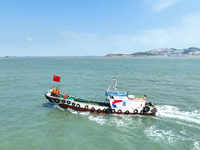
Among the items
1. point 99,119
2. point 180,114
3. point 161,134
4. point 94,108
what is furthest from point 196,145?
point 94,108

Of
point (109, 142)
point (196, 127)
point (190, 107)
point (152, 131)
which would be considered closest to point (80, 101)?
point (109, 142)

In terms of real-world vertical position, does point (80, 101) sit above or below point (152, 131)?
above

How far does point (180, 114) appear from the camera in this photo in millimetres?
22891

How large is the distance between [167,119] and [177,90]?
17349 millimetres

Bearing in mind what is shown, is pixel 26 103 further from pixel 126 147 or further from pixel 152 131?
pixel 152 131

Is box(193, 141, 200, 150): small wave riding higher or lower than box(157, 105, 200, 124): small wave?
lower

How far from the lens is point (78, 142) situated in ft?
51.8

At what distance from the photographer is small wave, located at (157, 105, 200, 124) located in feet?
69.9

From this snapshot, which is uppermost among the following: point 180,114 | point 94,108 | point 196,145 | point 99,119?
point 94,108

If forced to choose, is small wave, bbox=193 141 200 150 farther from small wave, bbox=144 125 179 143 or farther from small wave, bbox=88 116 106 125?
small wave, bbox=88 116 106 125

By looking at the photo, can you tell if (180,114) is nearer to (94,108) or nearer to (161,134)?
(161,134)

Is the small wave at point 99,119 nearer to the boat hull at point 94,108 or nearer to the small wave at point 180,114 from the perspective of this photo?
the boat hull at point 94,108

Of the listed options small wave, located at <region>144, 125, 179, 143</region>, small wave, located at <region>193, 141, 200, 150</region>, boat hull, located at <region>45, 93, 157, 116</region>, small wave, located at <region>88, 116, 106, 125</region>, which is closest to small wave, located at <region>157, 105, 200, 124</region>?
boat hull, located at <region>45, 93, 157, 116</region>

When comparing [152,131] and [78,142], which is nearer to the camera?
[78,142]
